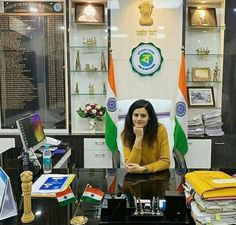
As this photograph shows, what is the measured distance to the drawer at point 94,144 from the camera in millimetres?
3582

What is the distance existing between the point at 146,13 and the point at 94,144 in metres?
1.67

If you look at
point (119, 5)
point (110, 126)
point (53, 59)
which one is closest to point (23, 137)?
point (110, 126)

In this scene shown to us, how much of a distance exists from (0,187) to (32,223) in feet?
0.77

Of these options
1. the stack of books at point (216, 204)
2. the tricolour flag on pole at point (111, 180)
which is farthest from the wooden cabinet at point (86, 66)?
the stack of books at point (216, 204)

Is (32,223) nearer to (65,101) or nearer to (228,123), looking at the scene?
(65,101)

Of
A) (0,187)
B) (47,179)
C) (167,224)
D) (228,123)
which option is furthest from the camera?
(228,123)

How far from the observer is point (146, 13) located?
3451mm

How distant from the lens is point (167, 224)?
127cm

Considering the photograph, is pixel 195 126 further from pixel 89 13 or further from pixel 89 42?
pixel 89 13

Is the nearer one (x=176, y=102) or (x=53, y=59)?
(x=176, y=102)

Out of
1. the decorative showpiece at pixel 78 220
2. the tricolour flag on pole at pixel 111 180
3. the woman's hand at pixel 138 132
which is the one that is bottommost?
the tricolour flag on pole at pixel 111 180

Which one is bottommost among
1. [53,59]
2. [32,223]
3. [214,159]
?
[214,159]

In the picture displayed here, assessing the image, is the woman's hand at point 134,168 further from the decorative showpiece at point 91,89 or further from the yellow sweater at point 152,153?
the decorative showpiece at point 91,89

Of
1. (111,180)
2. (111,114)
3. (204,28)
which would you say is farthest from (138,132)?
(204,28)
